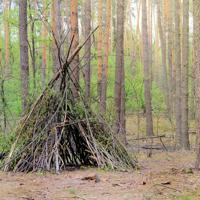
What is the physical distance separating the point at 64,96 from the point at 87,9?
1040 centimetres

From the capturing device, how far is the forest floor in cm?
559

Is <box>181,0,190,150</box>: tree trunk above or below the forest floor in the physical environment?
above

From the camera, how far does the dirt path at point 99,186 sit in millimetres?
5623

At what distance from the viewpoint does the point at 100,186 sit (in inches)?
250

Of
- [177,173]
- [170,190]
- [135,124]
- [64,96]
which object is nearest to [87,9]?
[135,124]

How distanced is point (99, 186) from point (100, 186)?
16 mm

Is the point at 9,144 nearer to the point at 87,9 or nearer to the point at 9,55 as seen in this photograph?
the point at 87,9

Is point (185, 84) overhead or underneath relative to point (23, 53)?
underneath

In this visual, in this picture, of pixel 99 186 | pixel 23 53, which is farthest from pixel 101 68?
pixel 99 186

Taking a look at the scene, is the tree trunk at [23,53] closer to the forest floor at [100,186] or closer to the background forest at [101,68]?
the background forest at [101,68]

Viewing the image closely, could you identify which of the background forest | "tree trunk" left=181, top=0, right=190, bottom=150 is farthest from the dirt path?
"tree trunk" left=181, top=0, right=190, bottom=150

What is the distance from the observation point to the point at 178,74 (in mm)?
16062

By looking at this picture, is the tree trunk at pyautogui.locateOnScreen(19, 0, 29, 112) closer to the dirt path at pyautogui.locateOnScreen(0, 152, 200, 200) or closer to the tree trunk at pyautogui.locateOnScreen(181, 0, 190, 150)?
the dirt path at pyautogui.locateOnScreen(0, 152, 200, 200)

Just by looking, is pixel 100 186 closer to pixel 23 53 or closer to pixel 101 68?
pixel 23 53
